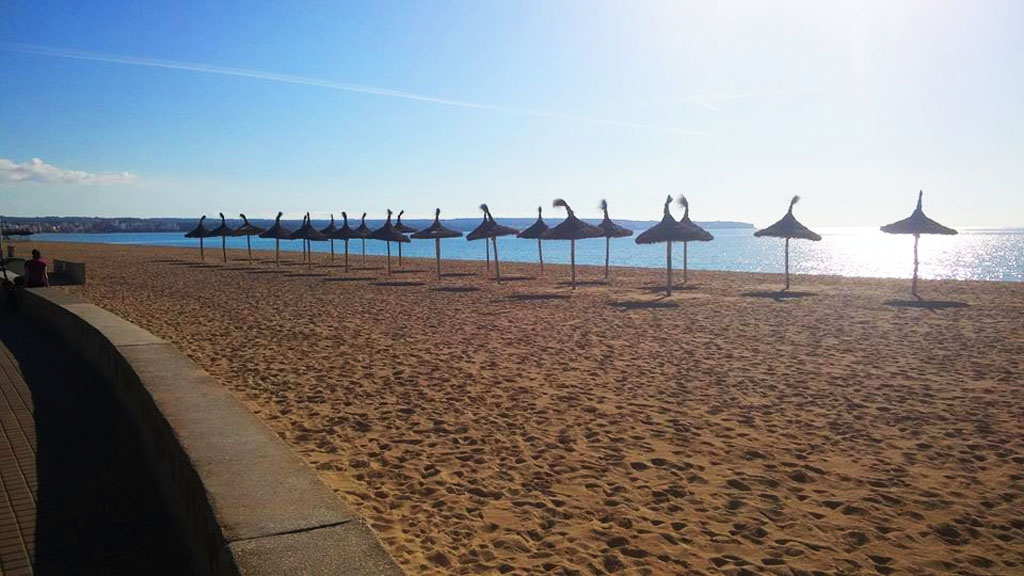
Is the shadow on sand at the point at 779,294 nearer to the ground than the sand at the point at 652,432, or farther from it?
farther from it

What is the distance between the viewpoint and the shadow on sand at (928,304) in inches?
571

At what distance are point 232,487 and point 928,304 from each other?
616 inches

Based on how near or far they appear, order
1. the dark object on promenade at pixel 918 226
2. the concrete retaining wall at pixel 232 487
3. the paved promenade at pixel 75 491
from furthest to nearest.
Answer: the dark object on promenade at pixel 918 226 < the paved promenade at pixel 75 491 < the concrete retaining wall at pixel 232 487

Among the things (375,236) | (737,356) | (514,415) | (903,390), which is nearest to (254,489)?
(514,415)

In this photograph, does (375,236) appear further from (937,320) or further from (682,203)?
(937,320)

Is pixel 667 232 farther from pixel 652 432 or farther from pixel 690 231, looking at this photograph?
pixel 652 432

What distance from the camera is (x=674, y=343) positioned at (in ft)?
32.1

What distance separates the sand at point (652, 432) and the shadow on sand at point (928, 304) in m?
2.21

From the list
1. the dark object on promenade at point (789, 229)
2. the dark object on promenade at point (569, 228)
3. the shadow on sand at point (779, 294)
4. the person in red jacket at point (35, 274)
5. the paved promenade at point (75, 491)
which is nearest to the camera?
the paved promenade at point (75, 491)

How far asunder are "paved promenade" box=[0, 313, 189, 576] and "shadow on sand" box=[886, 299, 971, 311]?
47.7ft

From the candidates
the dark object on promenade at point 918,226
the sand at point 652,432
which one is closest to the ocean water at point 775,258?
the dark object on promenade at point 918,226

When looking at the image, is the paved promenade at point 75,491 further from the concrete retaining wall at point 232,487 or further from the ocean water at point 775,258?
the ocean water at point 775,258

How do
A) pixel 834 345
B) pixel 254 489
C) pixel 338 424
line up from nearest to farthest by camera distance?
1. pixel 254 489
2. pixel 338 424
3. pixel 834 345

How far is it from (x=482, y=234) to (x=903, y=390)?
19.1 metres
